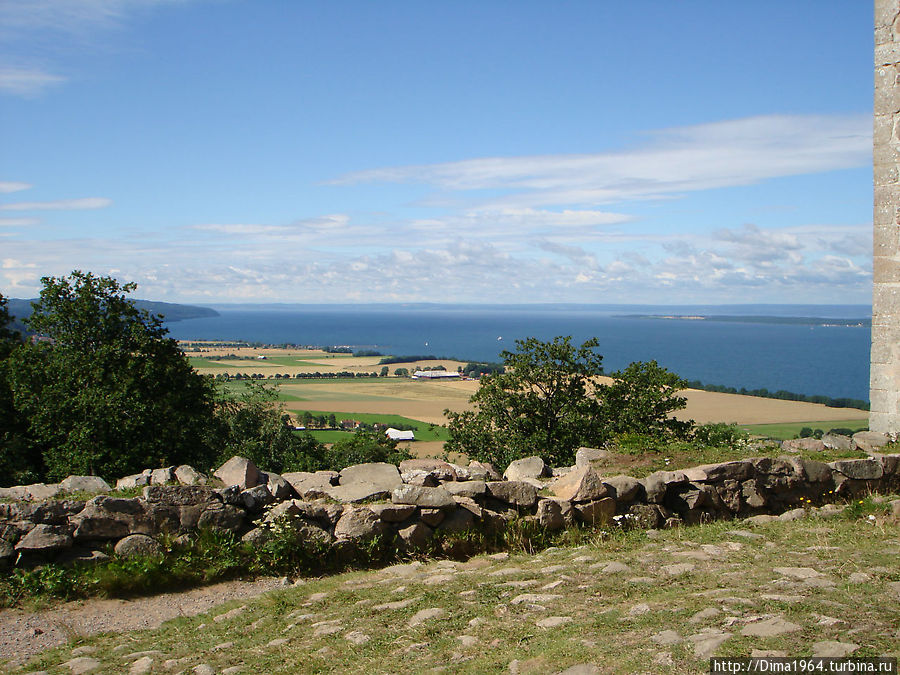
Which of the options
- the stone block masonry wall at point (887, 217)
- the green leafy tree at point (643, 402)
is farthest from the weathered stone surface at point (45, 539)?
the stone block masonry wall at point (887, 217)

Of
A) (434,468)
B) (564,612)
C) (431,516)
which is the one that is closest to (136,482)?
(431,516)

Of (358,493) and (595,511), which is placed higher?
(358,493)

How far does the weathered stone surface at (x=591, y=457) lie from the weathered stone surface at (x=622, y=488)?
140 centimetres

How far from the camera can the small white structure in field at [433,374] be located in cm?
7959

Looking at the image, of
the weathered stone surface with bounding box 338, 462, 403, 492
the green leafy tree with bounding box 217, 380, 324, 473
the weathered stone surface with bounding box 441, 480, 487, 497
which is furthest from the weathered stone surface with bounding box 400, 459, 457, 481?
the green leafy tree with bounding box 217, 380, 324, 473

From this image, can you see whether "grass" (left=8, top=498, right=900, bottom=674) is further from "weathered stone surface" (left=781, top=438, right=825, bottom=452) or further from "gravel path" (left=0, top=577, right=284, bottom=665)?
"weathered stone surface" (left=781, top=438, right=825, bottom=452)

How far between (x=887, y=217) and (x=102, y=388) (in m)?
15.4

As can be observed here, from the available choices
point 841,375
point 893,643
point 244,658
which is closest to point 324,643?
point 244,658

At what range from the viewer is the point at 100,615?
22.3ft

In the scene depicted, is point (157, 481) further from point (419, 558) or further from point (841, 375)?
point (841, 375)

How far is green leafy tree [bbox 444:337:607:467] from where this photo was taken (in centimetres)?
1577

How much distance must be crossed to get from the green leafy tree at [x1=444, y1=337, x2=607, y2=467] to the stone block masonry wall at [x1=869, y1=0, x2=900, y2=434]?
564 centimetres

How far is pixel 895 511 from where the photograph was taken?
8453 millimetres

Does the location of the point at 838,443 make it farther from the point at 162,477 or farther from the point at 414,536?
the point at 162,477
